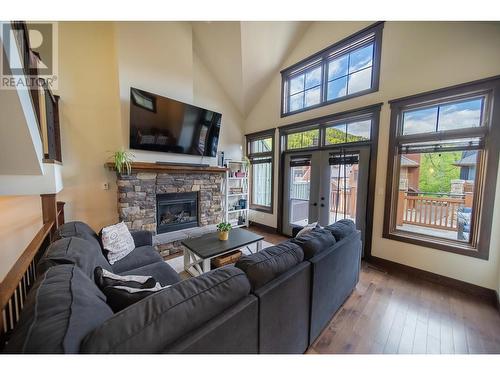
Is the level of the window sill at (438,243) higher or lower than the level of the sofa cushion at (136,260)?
higher

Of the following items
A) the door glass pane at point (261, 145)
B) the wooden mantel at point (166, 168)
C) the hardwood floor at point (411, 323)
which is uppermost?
the door glass pane at point (261, 145)

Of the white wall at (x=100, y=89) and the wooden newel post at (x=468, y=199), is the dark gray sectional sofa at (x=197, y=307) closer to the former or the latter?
Result: the white wall at (x=100, y=89)

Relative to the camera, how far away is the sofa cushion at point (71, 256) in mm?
1239

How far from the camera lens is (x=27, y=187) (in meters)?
2.16

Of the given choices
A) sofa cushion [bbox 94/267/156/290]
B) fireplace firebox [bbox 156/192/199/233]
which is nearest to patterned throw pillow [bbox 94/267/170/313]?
sofa cushion [bbox 94/267/156/290]

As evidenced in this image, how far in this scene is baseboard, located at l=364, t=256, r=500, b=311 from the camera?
7.50 feet

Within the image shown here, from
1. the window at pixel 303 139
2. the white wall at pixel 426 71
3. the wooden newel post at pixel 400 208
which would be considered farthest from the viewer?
the window at pixel 303 139

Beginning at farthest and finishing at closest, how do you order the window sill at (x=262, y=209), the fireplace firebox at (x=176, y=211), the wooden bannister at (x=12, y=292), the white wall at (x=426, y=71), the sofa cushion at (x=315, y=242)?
the window sill at (x=262, y=209), the fireplace firebox at (x=176, y=211), the white wall at (x=426, y=71), the sofa cushion at (x=315, y=242), the wooden bannister at (x=12, y=292)

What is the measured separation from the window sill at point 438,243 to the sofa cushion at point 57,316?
3566mm

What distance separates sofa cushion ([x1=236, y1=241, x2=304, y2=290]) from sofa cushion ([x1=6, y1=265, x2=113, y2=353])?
2.46 feet

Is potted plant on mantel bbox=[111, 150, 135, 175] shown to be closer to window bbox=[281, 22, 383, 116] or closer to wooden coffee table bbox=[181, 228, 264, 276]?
wooden coffee table bbox=[181, 228, 264, 276]

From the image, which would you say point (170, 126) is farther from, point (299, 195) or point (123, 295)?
point (123, 295)

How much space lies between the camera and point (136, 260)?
7.04ft

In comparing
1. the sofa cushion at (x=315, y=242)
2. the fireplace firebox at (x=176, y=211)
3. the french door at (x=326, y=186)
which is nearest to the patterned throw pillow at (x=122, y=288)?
the sofa cushion at (x=315, y=242)
